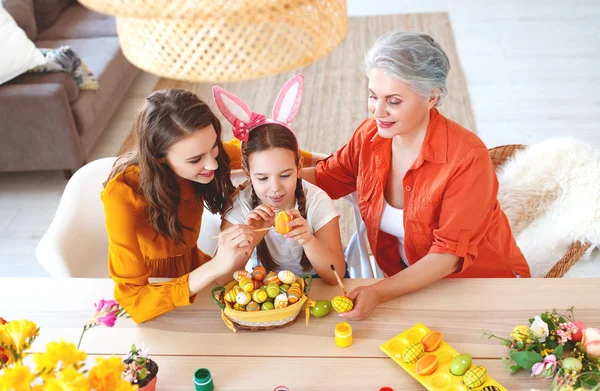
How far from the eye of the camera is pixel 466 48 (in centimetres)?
471

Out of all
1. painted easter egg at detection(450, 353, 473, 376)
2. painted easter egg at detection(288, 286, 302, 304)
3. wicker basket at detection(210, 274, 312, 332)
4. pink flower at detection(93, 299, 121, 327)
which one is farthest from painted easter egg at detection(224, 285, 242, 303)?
painted easter egg at detection(450, 353, 473, 376)

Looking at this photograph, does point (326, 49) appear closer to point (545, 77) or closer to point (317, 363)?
point (317, 363)

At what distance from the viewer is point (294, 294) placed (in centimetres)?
146

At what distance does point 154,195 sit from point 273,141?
0.35 metres

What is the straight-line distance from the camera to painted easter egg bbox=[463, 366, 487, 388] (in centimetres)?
128

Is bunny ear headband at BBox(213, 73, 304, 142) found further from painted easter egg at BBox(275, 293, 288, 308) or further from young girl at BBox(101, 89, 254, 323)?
painted easter egg at BBox(275, 293, 288, 308)

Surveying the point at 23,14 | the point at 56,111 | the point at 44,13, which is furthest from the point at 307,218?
the point at 44,13

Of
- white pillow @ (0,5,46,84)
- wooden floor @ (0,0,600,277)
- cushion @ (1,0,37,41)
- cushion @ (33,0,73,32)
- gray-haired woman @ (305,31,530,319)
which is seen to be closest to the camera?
gray-haired woman @ (305,31,530,319)

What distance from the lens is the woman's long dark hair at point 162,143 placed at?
1.54 m

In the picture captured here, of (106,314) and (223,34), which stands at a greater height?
(223,34)

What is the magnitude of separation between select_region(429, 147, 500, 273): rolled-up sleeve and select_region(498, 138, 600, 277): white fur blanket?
0.40 meters

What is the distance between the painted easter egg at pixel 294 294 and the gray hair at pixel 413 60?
61 centimetres

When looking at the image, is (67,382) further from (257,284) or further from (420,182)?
(420,182)

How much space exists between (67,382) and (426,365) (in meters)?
0.77
